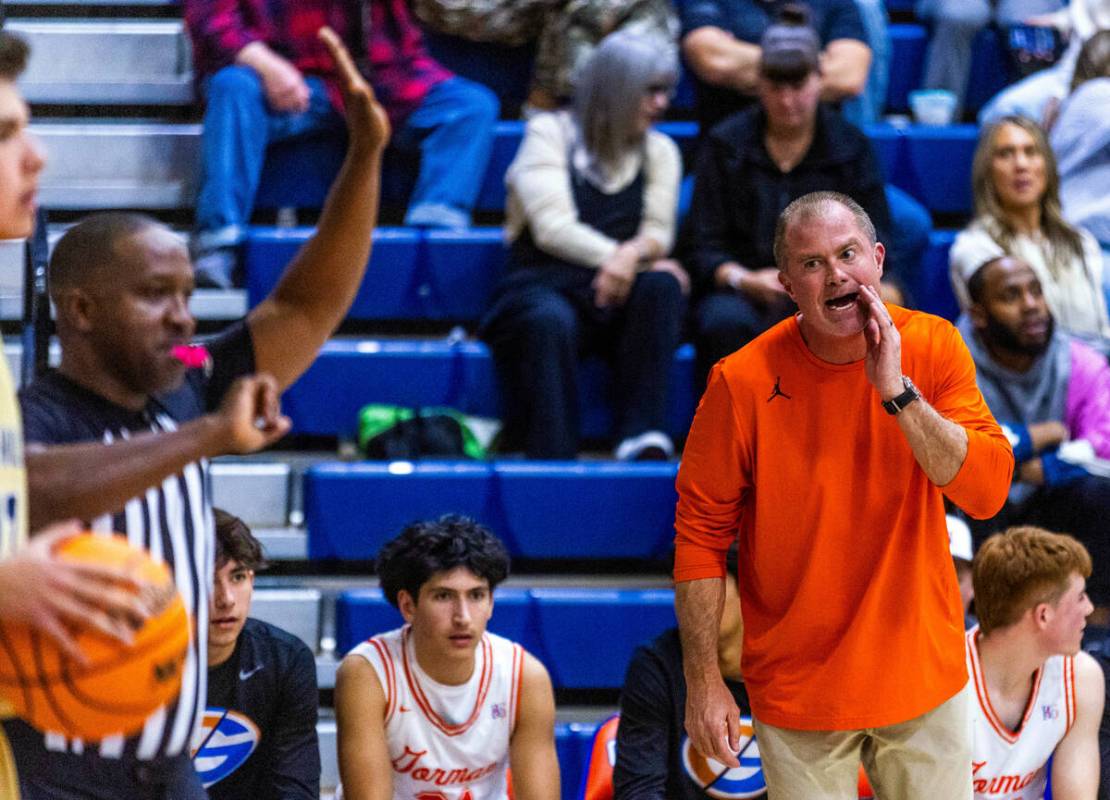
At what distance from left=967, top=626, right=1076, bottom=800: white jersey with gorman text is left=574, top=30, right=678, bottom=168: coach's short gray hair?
2.05 meters

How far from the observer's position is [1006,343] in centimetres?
470

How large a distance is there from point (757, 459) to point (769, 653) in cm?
35

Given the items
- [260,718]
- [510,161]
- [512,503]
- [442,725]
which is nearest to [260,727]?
[260,718]

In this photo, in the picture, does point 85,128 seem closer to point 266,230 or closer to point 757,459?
point 266,230

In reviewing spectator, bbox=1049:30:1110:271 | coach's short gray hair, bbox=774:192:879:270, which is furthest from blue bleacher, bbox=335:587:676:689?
spectator, bbox=1049:30:1110:271

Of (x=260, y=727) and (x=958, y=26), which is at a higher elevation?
(x=958, y=26)

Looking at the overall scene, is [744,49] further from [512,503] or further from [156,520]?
[156,520]

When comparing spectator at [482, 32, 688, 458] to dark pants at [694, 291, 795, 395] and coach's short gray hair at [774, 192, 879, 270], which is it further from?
coach's short gray hair at [774, 192, 879, 270]

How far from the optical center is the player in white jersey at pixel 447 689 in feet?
12.0

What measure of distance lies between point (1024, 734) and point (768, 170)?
210cm

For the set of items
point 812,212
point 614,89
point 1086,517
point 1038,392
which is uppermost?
point 614,89

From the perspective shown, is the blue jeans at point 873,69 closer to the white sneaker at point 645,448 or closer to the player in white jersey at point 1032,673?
the white sneaker at point 645,448

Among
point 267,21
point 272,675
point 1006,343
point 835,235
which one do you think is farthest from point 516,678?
point 267,21

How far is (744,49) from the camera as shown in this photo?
559 centimetres
